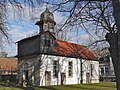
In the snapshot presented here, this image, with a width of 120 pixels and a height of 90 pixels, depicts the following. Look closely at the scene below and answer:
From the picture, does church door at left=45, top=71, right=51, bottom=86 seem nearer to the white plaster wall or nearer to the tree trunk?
the white plaster wall

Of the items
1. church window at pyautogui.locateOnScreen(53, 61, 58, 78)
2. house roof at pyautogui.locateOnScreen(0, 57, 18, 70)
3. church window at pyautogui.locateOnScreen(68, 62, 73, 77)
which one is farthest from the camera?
house roof at pyautogui.locateOnScreen(0, 57, 18, 70)

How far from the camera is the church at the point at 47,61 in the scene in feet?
116

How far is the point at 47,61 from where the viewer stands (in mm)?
36156

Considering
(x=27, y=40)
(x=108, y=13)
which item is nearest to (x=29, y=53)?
(x=27, y=40)

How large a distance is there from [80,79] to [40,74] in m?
10.4

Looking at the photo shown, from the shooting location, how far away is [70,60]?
4091 cm

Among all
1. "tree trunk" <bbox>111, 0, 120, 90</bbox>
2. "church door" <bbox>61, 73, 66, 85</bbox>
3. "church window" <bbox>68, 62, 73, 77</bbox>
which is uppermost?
"tree trunk" <bbox>111, 0, 120, 90</bbox>

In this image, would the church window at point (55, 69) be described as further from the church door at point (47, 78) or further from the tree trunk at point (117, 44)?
the tree trunk at point (117, 44)

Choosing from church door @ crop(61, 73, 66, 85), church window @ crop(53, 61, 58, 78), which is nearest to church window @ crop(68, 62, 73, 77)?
church door @ crop(61, 73, 66, 85)

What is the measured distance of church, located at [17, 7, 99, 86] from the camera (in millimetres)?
35469

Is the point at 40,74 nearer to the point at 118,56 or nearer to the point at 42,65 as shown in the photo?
the point at 42,65

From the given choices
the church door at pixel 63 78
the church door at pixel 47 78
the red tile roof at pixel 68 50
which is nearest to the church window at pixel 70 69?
the red tile roof at pixel 68 50

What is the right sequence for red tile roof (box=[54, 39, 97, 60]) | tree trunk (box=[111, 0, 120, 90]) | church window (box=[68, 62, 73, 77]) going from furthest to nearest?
church window (box=[68, 62, 73, 77]) → red tile roof (box=[54, 39, 97, 60]) → tree trunk (box=[111, 0, 120, 90])

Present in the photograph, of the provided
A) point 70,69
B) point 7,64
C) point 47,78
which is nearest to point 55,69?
point 47,78
